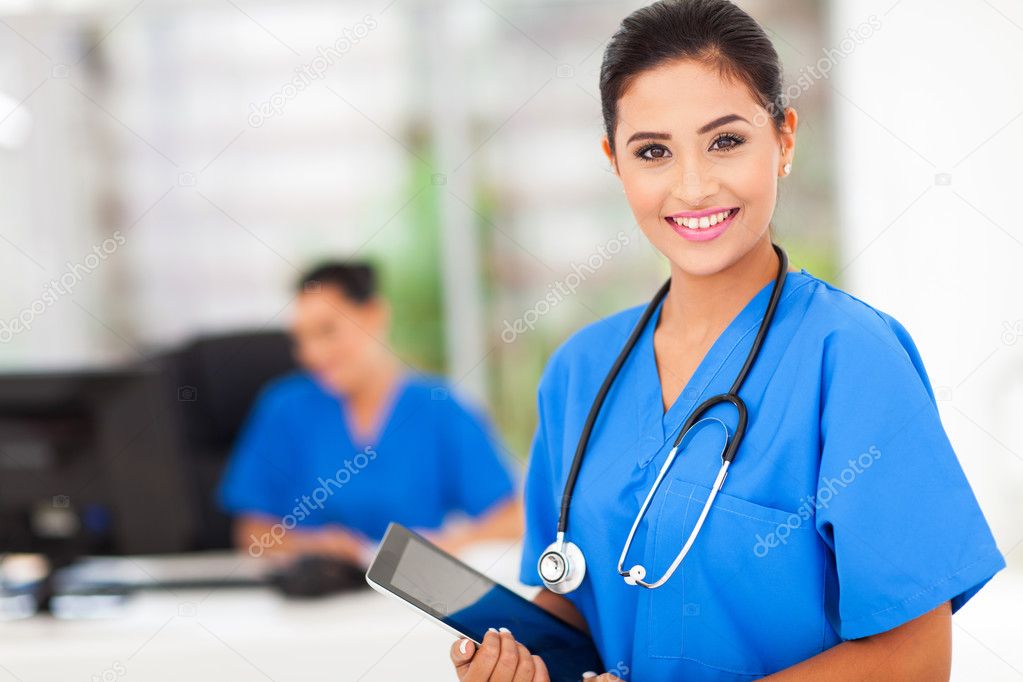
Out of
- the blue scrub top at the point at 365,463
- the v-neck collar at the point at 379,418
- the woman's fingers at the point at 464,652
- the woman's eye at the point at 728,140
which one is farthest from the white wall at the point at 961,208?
the woman's fingers at the point at 464,652

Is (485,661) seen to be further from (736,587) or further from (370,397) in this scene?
(370,397)

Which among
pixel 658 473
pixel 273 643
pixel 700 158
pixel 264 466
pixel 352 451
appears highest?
pixel 700 158

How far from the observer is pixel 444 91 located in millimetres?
4090

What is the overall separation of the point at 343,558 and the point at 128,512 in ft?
1.47

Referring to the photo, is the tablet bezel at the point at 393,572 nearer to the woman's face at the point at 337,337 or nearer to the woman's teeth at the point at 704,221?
the woman's teeth at the point at 704,221

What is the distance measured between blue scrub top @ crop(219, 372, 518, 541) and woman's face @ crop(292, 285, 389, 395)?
6cm

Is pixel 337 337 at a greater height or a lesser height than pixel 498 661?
greater

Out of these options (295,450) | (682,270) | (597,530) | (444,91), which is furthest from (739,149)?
(444,91)

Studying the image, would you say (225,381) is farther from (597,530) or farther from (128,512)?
(597,530)

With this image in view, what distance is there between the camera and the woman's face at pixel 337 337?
8.78 feet

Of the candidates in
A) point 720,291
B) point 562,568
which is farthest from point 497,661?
point 720,291

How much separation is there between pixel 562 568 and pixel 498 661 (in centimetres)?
12

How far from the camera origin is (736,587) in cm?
97

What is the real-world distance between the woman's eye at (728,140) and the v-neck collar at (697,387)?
165 mm
